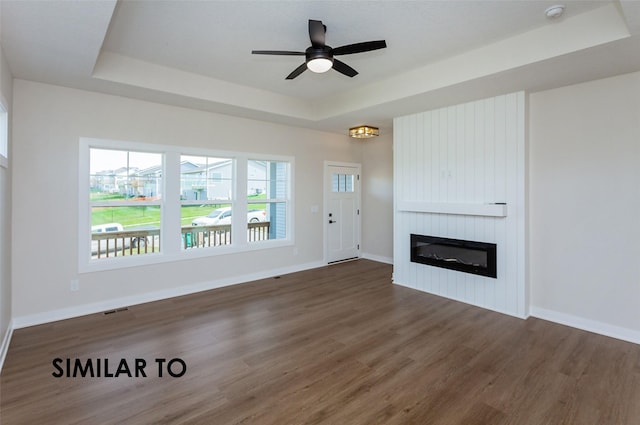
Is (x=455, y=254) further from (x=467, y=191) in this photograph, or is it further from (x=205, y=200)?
(x=205, y=200)

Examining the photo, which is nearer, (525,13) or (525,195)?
(525,13)

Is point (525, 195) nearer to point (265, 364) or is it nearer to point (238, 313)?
point (265, 364)

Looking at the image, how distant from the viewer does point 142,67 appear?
12.3ft

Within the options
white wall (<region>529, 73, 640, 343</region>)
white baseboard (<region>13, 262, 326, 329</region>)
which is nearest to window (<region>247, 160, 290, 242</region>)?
white baseboard (<region>13, 262, 326, 329</region>)

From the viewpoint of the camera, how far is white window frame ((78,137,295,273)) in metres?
3.90

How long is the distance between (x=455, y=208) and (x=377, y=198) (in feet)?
8.75

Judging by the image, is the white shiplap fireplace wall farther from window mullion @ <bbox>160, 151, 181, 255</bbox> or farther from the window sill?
window mullion @ <bbox>160, 151, 181, 255</bbox>

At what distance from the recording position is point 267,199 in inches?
226

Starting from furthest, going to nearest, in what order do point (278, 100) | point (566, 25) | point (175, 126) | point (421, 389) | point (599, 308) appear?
point (278, 100) → point (175, 126) → point (599, 308) → point (566, 25) → point (421, 389)

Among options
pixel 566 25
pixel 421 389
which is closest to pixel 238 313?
pixel 421 389

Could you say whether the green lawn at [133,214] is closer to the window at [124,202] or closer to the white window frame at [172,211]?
the window at [124,202]

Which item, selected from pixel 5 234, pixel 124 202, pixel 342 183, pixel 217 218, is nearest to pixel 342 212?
pixel 342 183

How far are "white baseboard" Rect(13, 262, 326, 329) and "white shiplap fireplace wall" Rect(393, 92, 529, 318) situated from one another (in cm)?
244

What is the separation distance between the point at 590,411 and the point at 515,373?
1.68 feet
